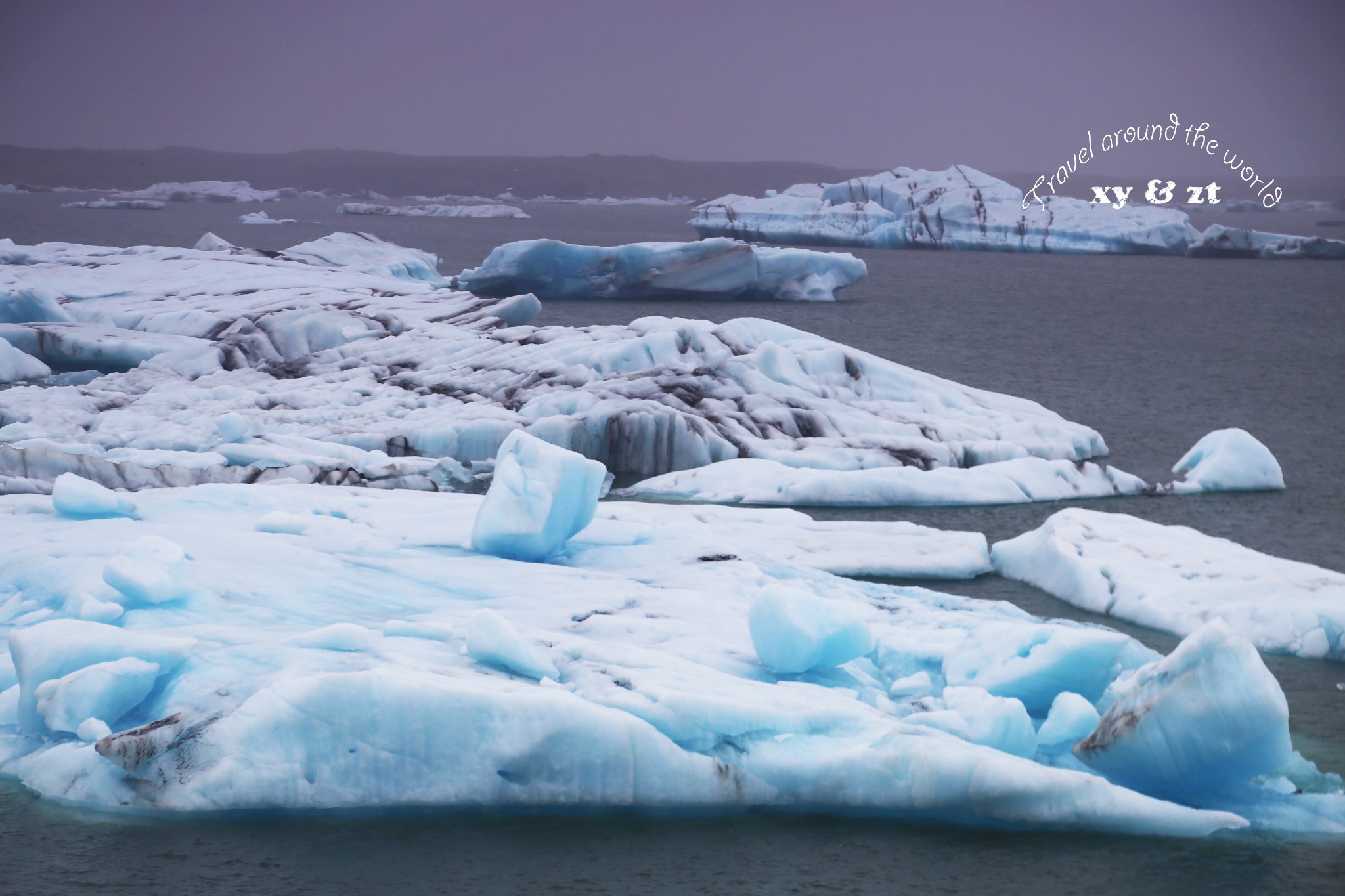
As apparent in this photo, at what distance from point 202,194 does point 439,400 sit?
75055 millimetres

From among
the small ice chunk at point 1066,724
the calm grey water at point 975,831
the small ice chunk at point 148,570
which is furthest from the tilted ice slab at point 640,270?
the small ice chunk at point 1066,724

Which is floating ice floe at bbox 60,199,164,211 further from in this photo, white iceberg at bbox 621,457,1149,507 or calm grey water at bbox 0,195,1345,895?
white iceberg at bbox 621,457,1149,507

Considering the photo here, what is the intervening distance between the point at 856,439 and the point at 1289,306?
24.6 metres

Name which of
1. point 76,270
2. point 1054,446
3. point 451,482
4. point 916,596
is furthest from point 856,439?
point 76,270

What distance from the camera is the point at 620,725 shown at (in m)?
5.37

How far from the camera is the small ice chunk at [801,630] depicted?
619 cm

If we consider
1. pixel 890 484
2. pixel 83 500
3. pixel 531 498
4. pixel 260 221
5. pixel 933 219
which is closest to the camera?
pixel 83 500

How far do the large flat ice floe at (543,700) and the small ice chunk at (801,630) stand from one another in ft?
0.04

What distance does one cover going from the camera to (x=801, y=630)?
6164 mm

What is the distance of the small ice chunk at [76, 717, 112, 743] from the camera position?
545cm

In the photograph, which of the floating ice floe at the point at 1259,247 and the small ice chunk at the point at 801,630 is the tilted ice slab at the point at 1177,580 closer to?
the small ice chunk at the point at 801,630

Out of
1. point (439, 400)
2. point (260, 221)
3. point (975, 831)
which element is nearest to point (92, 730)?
point (975, 831)

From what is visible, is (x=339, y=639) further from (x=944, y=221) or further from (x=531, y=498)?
(x=944, y=221)

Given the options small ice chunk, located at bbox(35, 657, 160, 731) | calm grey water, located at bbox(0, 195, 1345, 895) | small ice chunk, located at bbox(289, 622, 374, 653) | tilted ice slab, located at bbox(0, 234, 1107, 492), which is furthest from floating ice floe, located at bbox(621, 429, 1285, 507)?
small ice chunk, located at bbox(35, 657, 160, 731)
